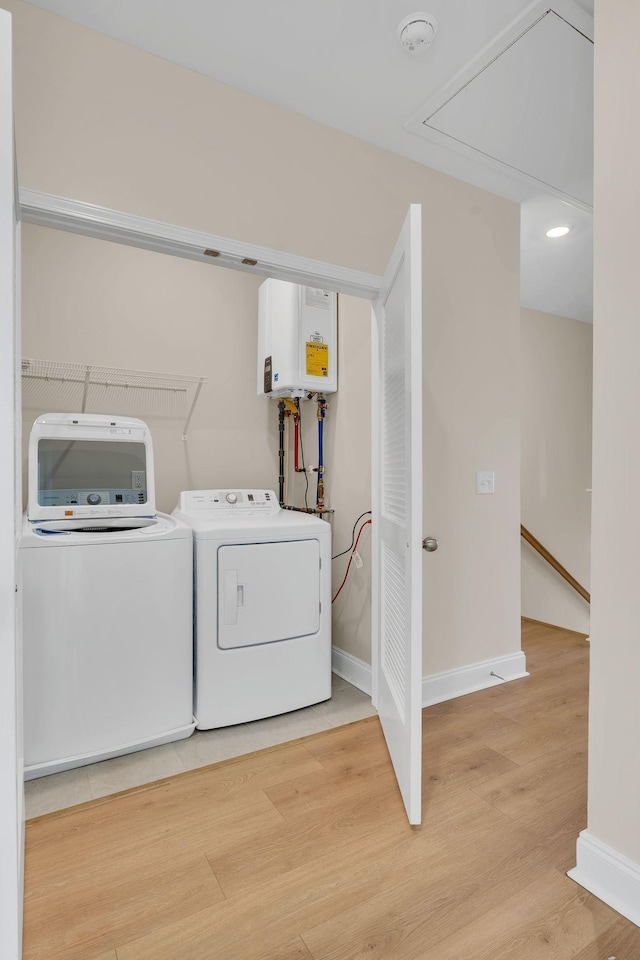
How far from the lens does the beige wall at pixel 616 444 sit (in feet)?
4.36

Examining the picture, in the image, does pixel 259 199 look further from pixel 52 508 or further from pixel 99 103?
pixel 52 508

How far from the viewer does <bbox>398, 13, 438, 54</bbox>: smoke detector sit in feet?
5.72

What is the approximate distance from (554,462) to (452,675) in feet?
8.70

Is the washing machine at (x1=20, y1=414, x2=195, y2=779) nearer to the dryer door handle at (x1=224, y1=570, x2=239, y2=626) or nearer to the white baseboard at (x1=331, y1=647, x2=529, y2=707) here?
the dryer door handle at (x1=224, y1=570, x2=239, y2=626)

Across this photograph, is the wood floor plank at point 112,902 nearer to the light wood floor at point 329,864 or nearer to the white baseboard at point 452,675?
the light wood floor at point 329,864

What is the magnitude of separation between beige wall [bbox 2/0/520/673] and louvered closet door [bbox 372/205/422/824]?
0.29 m

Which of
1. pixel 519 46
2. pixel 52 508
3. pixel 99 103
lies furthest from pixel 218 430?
pixel 519 46

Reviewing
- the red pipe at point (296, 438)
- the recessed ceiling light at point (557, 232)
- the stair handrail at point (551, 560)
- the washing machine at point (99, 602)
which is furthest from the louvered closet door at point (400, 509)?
the stair handrail at point (551, 560)

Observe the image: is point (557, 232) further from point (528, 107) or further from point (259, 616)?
point (259, 616)

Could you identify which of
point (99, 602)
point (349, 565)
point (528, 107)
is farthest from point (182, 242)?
point (349, 565)

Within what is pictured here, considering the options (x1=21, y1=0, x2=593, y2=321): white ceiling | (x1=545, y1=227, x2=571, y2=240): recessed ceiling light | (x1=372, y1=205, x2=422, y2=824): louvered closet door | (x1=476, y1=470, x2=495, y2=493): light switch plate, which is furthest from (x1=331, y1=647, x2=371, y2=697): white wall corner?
(x1=545, y1=227, x2=571, y2=240): recessed ceiling light

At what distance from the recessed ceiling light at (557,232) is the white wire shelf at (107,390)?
223 centimetres

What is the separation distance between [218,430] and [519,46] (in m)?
2.33

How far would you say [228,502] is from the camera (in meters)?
2.92
